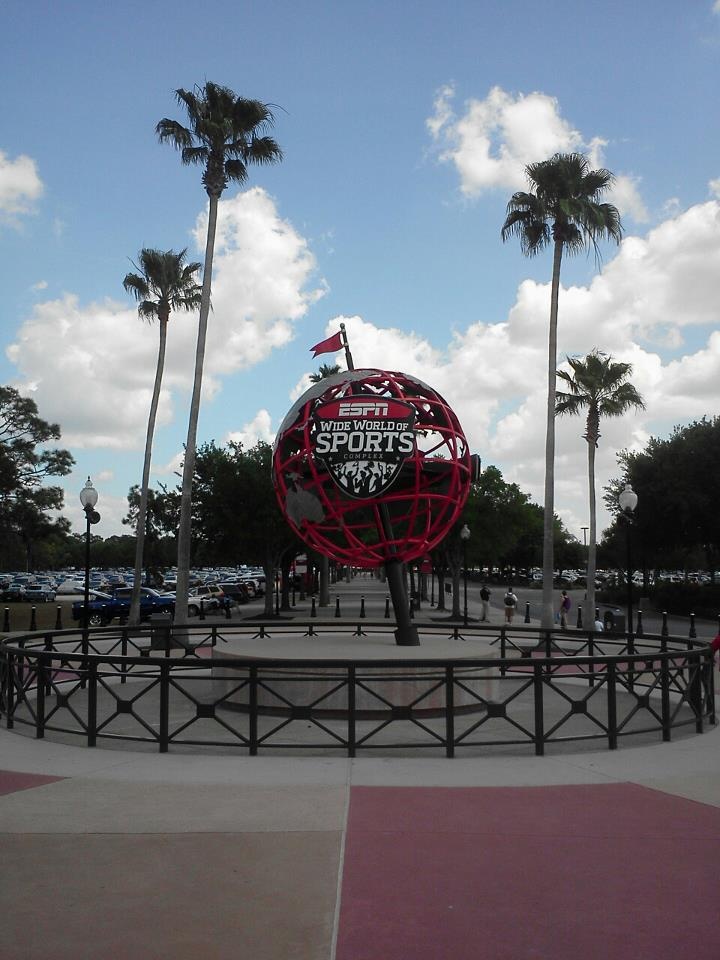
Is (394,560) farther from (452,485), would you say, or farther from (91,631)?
(91,631)

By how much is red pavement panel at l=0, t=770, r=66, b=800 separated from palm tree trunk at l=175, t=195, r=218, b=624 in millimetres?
16806

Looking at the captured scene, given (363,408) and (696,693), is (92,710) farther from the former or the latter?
(696,693)

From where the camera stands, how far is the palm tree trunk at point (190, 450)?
25.4 metres

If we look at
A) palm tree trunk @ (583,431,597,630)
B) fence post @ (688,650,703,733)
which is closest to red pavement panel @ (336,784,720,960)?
fence post @ (688,650,703,733)

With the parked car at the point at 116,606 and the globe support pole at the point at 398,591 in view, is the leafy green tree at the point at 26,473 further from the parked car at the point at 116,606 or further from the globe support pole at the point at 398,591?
the globe support pole at the point at 398,591

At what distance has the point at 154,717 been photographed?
11.6 m

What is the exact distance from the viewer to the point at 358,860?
572 cm

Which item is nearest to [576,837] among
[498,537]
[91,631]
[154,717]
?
[154,717]

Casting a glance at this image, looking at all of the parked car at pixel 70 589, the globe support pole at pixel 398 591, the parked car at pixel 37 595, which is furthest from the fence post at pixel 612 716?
the parked car at pixel 70 589

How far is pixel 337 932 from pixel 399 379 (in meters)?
10.8

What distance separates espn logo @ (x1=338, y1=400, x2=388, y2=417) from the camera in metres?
13.6

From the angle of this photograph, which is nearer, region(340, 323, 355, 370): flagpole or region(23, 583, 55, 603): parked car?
region(340, 323, 355, 370): flagpole

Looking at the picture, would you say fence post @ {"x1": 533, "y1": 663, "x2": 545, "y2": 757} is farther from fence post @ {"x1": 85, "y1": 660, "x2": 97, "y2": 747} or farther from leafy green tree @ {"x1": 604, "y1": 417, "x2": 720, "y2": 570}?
leafy green tree @ {"x1": 604, "y1": 417, "x2": 720, "y2": 570}

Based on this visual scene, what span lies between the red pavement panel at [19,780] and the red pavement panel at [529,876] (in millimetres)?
2973
